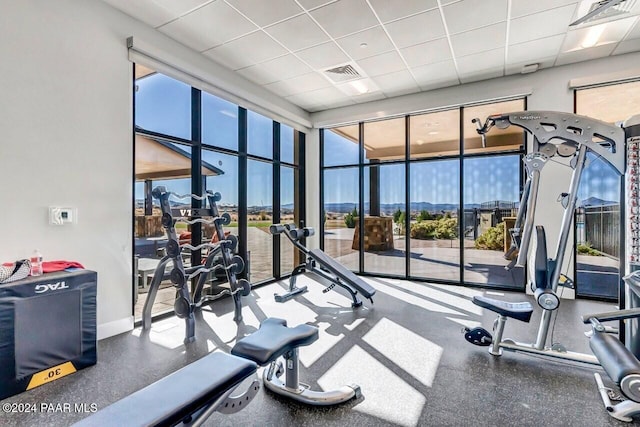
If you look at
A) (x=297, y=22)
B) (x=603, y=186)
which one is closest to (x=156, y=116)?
(x=297, y=22)

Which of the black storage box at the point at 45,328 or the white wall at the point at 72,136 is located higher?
the white wall at the point at 72,136

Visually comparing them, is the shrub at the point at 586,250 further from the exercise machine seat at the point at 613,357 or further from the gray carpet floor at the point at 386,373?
the exercise machine seat at the point at 613,357

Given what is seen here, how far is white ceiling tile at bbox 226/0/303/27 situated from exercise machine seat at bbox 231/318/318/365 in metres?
2.94

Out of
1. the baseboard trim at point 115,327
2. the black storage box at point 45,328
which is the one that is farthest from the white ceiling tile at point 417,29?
the baseboard trim at point 115,327

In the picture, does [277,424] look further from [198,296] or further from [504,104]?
[504,104]

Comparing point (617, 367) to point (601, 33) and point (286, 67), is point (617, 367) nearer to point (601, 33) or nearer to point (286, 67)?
point (601, 33)

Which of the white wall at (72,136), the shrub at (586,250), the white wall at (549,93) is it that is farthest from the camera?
the shrub at (586,250)

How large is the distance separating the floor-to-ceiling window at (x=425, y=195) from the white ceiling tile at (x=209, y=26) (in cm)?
308

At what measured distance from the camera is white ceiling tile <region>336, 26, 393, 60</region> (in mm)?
3670

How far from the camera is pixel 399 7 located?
10.5ft

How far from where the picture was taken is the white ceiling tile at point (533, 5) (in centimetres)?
311

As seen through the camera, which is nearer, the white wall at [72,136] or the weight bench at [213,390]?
the weight bench at [213,390]

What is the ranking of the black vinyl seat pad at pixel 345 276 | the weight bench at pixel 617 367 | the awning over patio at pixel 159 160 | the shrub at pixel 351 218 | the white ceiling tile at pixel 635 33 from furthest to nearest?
the shrub at pixel 351 218 < the black vinyl seat pad at pixel 345 276 < the awning over patio at pixel 159 160 < the white ceiling tile at pixel 635 33 < the weight bench at pixel 617 367

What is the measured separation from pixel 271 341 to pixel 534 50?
464 centimetres
